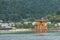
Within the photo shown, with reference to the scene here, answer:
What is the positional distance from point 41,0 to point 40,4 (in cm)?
301

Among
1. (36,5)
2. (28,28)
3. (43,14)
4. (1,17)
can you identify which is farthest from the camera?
(36,5)

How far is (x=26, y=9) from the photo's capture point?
3819 inches

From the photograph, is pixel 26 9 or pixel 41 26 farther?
pixel 26 9

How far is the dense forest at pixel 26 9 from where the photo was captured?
8834 cm

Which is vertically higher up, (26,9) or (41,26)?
(26,9)

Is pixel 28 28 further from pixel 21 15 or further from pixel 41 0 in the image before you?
pixel 41 0

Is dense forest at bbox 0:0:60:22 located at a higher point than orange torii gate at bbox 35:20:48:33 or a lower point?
higher

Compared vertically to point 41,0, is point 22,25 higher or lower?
lower

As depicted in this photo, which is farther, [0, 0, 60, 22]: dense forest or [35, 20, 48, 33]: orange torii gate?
[0, 0, 60, 22]: dense forest

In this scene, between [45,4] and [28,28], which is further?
[45,4]

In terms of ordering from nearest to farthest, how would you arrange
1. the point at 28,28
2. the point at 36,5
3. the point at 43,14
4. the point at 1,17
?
the point at 28,28 → the point at 1,17 → the point at 43,14 → the point at 36,5

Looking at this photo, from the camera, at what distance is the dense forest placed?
88338 millimetres

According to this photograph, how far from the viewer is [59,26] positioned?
77.2m

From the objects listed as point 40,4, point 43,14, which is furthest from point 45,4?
point 43,14
